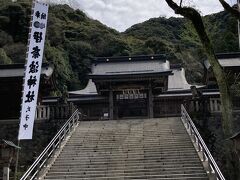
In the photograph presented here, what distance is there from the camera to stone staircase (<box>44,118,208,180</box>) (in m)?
13.6

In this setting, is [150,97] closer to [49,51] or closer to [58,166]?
[58,166]

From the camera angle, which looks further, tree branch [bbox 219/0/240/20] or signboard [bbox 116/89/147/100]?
signboard [bbox 116/89/147/100]

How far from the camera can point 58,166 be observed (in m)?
14.7

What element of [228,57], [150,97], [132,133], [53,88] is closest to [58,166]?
[132,133]

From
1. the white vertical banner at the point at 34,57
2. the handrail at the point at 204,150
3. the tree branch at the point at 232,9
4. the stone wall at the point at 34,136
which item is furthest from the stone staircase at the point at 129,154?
the tree branch at the point at 232,9

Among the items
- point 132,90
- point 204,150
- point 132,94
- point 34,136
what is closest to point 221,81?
point 204,150

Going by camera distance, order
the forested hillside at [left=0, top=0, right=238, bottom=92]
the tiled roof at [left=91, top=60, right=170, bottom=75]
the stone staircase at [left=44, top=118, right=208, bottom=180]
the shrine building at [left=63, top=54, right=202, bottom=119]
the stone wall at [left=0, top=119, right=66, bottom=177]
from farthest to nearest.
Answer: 1. the forested hillside at [left=0, top=0, right=238, bottom=92]
2. the tiled roof at [left=91, top=60, right=170, bottom=75]
3. the shrine building at [left=63, top=54, right=202, bottom=119]
4. the stone wall at [left=0, top=119, right=66, bottom=177]
5. the stone staircase at [left=44, top=118, right=208, bottom=180]

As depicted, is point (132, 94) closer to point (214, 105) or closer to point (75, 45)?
point (214, 105)

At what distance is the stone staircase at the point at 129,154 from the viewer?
44.8 feet

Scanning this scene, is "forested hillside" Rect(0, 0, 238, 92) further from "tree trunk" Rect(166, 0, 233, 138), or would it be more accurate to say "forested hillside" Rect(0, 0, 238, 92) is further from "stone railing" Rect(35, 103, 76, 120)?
"tree trunk" Rect(166, 0, 233, 138)

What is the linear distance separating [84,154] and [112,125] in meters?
5.10

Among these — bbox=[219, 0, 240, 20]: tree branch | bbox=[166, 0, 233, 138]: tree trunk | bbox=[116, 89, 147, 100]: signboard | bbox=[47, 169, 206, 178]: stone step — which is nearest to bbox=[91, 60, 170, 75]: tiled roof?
bbox=[116, 89, 147, 100]: signboard

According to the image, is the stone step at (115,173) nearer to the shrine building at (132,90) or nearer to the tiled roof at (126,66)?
the shrine building at (132,90)

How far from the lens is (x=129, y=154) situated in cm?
1574
